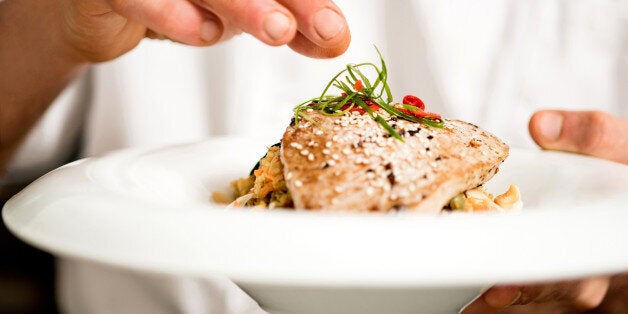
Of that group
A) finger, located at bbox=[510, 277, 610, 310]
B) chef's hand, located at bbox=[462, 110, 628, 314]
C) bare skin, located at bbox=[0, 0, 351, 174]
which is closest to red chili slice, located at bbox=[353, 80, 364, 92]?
bare skin, located at bbox=[0, 0, 351, 174]

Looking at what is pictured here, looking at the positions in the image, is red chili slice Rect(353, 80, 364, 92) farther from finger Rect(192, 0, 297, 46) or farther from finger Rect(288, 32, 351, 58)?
finger Rect(192, 0, 297, 46)

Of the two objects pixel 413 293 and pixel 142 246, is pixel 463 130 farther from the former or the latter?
pixel 142 246

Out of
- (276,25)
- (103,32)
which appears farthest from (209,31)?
(103,32)

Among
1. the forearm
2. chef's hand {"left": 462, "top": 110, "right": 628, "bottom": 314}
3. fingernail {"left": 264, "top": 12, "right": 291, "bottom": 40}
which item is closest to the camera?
fingernail {"left": 264, "top": 12, "right": 291, "bottom": 40}

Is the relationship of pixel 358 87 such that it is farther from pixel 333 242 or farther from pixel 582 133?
pixel 333 242

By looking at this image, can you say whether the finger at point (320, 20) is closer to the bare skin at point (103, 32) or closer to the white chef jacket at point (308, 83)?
the bare skin at point (103, 32)

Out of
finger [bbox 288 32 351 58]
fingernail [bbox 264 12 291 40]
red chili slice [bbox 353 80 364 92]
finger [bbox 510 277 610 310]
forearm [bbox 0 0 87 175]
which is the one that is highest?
fingernail [bbox 264 12 291 40]

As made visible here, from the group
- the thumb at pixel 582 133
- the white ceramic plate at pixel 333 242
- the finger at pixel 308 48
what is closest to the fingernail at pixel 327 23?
the finger at pixel 308 48
